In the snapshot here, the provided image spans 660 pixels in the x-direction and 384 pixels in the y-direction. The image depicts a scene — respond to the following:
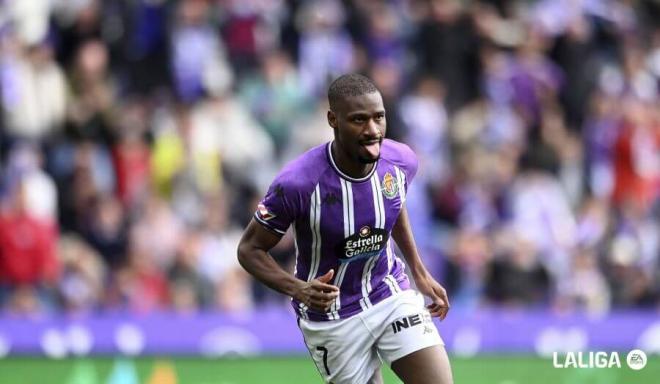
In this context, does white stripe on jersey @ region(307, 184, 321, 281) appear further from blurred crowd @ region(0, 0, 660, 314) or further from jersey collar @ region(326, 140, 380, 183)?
blurred crowd @ region(0, 0, 660, 314)

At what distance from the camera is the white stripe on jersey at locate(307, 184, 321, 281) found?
7816 millimetres

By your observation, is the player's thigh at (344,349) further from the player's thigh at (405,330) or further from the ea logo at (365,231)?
the ea logo at (365,231)

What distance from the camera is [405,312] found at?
8078 mm

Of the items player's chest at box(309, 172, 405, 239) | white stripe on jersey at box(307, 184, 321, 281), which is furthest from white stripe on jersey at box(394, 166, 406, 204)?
white stripe on jersey at box(307, 184, 321, 281)

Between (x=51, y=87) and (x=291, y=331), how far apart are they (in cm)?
423

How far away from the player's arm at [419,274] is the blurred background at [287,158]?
3947 millimetres

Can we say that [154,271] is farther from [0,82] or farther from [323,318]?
[323,318]

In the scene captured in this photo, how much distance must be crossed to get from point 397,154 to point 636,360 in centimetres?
384

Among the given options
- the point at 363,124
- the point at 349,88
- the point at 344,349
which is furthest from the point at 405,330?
the point at 349,88

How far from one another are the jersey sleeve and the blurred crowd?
5848mm

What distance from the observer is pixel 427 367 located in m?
7.87

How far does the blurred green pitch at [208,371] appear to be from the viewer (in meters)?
11.5

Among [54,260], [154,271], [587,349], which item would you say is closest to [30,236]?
[54,260]

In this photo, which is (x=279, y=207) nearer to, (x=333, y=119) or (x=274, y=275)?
(x=274, y=275)
